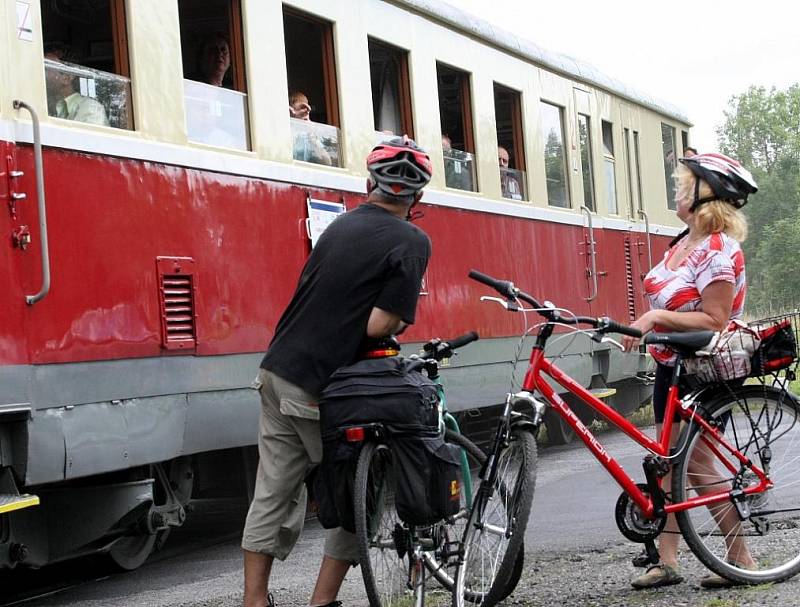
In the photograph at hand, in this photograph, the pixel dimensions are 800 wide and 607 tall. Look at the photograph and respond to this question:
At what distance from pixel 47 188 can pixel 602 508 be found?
158 inches

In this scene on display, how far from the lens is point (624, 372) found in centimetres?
1341

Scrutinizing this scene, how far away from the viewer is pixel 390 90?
31.0 feet

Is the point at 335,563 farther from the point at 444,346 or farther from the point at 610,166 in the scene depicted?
the point at 610,166

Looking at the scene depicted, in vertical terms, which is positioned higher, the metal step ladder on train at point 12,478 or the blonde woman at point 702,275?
the blonde woman at point 702,275

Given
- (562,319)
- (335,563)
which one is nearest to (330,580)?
(335,563)

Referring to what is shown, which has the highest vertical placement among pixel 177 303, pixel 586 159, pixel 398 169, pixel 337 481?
pixel 586 159

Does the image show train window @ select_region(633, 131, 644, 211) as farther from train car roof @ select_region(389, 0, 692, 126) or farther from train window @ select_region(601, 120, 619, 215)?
train window @ select_region(601, 120, 619, 215)

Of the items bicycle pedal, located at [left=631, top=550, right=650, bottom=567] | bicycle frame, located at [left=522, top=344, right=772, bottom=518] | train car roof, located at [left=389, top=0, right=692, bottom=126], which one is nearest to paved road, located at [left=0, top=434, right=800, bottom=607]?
bicycle pedal, located at [left=631, top=550, right=650, bottom=567]

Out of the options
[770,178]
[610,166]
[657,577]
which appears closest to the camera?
[657,577]

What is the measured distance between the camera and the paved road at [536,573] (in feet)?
17.8

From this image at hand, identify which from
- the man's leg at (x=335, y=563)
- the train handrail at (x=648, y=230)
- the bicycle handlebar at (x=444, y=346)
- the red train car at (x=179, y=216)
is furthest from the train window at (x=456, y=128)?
the man's leg at (x=335, y=563)

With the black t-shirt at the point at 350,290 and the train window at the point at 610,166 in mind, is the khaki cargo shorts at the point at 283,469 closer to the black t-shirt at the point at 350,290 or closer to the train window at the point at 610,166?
the black t-shirt at the point at 350,290

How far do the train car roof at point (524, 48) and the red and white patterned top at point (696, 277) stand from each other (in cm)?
440

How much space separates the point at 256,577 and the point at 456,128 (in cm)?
602
